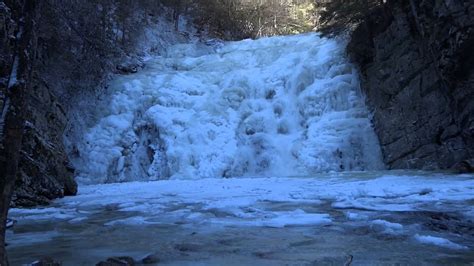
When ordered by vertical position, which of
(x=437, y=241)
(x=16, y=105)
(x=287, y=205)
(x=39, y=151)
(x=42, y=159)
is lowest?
(x=437, y=241)

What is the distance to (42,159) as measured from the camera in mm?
8859

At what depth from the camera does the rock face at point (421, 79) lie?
1065 centimetres

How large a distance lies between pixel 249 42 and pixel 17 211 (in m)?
18.2

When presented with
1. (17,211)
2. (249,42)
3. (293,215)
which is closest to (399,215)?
(293,215)

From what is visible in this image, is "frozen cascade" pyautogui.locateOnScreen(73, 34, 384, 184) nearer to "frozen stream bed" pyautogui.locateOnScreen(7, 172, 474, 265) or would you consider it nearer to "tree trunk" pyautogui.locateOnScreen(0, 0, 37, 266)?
"frozen stream bed" pyautogui.locateOnScreen(7, 172, 474, 265)

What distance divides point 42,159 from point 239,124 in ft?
26.7

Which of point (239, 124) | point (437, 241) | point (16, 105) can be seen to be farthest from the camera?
point (239, 124)

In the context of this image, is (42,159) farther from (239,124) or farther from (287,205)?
(239,124)

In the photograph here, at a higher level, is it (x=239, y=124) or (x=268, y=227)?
(x=239, y=124)

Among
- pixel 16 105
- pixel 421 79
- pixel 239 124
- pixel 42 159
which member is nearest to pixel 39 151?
pixel 42 159

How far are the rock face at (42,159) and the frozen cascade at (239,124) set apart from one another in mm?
4091

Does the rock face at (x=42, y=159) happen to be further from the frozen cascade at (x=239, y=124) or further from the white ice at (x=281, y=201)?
the frozen cascade at (x=239, y=124)

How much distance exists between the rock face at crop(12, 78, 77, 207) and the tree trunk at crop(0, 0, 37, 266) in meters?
5.21

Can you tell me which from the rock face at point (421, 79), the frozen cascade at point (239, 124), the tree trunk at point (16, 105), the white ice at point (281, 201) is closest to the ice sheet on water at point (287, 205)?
the white ice at point (281, 201)
